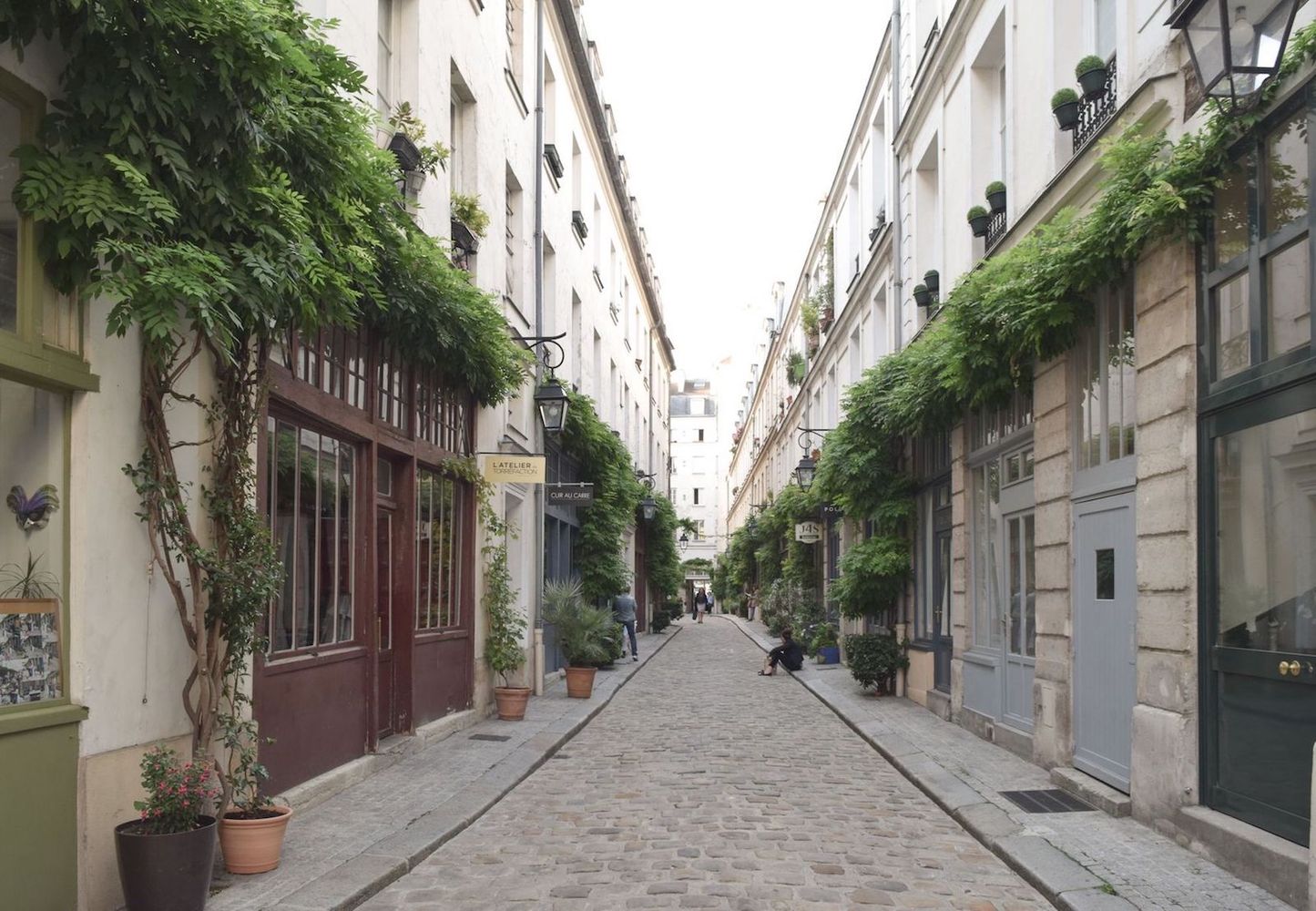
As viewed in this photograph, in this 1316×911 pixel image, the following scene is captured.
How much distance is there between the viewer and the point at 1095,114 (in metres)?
8.49

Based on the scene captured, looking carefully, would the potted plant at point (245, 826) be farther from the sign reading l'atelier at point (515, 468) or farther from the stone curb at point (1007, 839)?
the sign reading l'atelier at point (515, 468)

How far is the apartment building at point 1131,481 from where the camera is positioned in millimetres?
5594

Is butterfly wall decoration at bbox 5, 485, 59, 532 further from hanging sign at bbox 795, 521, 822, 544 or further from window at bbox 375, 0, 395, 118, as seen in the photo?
hanging sign at bbox 795, 521, 822, 544

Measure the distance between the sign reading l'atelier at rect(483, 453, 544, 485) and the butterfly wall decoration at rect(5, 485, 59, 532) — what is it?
7.02 m

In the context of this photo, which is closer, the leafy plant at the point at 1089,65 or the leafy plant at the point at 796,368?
the leafy plant at the point at 1089,65

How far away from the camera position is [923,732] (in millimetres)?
11203

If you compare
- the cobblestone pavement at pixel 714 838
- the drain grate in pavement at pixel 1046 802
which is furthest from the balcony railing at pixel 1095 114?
the cobblestone pavement at pixel 714 838

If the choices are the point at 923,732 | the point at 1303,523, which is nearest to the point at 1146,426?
the point at 1303,523

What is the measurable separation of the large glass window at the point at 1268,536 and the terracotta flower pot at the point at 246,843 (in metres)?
5.18

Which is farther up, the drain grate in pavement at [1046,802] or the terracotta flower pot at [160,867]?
the terracotta flower pot at [160,867]

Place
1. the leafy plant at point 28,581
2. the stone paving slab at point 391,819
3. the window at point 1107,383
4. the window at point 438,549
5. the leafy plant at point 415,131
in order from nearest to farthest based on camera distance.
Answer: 1. the leafy plant at point 28,581
2. the stone paving slab at point 391,819
3. the window at point 1107,383
4. the leafy plant at point 415,131
5. the window at point 438,549

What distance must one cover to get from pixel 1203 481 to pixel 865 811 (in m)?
3.20

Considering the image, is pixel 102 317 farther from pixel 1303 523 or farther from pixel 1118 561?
pixel 1118 561

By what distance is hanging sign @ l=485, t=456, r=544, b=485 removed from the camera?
1168 cm
